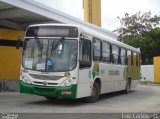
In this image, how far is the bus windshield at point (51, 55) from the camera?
16.5 meters

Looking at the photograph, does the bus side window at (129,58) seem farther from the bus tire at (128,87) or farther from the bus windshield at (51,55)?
the bus windshield at (51,55)

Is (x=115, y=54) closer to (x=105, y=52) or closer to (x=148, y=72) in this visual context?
(x=105, y=52)

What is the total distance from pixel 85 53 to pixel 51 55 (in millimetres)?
1504

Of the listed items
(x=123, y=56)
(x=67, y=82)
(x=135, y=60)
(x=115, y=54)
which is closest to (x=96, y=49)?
(x=67, y=82)

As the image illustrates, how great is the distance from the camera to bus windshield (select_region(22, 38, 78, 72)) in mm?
16484

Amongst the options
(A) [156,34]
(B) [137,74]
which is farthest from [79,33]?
(A) [156,34]

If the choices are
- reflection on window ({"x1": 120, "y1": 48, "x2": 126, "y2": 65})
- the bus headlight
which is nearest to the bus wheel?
the bus headlight

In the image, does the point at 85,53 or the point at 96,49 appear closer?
the point at 85,53

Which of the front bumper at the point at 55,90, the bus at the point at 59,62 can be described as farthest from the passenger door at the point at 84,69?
the front bumper at the point at 55,90

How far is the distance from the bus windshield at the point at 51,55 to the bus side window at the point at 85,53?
1.32ft

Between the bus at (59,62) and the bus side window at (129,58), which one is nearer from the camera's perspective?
the bus at (59,62)

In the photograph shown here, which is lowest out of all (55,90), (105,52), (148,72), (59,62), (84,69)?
(55,90)

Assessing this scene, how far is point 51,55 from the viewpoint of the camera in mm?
16641

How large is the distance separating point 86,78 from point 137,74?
11367mm
